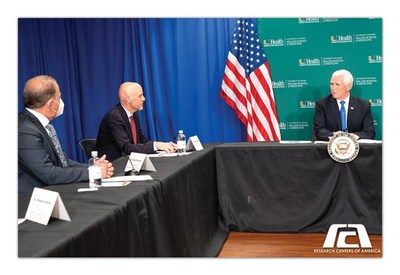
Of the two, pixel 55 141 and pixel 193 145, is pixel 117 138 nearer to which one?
pixel 193 145

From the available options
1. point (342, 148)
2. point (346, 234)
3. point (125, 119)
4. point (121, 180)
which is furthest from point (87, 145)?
point (346, 234)

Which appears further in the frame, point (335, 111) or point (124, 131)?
point (335, 111)

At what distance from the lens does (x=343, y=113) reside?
438 centimetres

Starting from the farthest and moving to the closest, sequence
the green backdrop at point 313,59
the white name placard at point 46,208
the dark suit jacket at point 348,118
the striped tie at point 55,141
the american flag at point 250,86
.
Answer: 1. the green backdrop at point 313,59
2. the american flag at point 250,86
3. the dark suit jacket at point 348,118
4. the striped tie at point 55,141
5. the white name placard at point 46,208

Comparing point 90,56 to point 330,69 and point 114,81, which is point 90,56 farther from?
point 330,69

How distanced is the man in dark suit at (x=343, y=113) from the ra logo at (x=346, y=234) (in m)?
0.84

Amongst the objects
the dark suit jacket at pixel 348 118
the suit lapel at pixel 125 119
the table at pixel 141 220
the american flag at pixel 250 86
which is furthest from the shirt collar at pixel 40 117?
the american flag at pixel 250 86

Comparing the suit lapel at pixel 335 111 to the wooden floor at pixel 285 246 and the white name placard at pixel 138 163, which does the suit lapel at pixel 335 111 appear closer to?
the wooden floor at pixel 285 246

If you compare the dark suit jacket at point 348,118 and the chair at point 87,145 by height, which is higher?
the dark suit jacket at point 348,118

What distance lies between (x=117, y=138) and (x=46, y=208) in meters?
2.25

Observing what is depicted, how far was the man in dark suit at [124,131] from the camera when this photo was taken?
3750 millimetres

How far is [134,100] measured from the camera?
397 cm

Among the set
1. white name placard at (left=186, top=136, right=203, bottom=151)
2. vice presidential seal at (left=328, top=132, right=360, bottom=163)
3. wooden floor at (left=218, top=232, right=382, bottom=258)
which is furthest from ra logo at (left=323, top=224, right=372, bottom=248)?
white name placard at (left=186, top=136, right=203, bottom=151)

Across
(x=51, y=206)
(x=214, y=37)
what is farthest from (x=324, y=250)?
(x=214, y=37)
